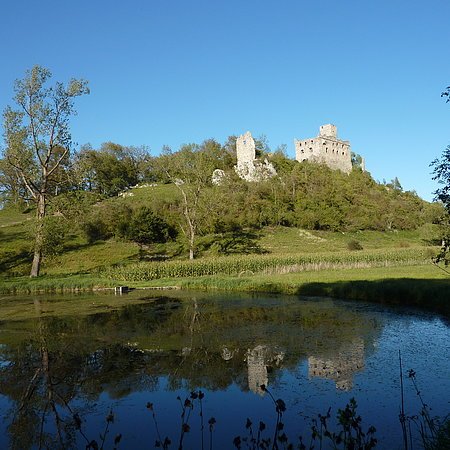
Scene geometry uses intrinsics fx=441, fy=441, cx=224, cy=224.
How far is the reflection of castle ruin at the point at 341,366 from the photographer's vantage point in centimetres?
1116

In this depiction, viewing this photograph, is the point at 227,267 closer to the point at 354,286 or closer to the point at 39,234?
the point at 354,286

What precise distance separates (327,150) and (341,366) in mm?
102958

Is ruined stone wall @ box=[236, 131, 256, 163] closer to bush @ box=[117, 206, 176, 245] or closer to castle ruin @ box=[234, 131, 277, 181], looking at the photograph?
castle ruin @ box=[234, 131, 277, 181]

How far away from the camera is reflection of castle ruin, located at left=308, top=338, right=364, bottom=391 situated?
11.2 m

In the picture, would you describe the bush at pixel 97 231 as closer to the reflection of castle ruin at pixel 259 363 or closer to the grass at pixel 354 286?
the grass at pixel 354 286

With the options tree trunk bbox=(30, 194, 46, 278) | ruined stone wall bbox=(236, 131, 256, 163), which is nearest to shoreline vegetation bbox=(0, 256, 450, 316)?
tree trunk bbox=(30, 194, 46, 278)

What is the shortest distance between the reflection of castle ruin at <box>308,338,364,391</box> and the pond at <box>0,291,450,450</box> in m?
0.03

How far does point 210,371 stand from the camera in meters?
12.1

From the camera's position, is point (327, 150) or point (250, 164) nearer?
point (250, 164)

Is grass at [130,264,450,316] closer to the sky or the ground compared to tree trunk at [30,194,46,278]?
closer to the ground

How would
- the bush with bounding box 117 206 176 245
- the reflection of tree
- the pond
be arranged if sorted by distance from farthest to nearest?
the bush with bounding box 117 206 176 245
the reflection of tree
the pond

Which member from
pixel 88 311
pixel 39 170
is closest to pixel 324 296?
pixel 88 311

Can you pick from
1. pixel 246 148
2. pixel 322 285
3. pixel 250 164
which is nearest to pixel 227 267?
pixel 322 285

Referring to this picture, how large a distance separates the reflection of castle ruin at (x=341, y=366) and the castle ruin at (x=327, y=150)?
96.8m
